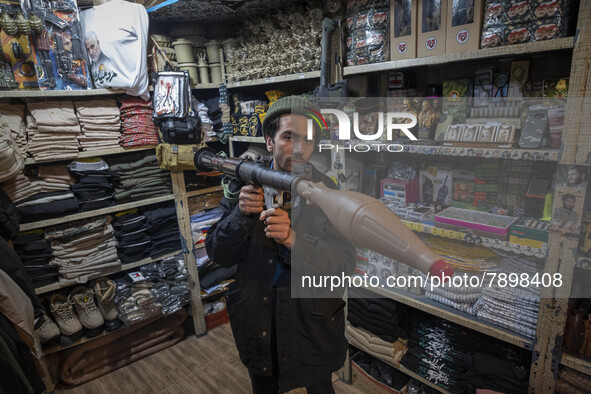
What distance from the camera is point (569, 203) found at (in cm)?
113

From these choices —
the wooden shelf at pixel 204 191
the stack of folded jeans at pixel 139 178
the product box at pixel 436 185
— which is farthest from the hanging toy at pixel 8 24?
the product box at pixel 436 185

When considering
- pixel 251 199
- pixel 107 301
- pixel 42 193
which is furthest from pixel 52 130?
pixel 251 199

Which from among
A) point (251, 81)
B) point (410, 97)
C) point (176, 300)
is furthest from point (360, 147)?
point (176, 300)

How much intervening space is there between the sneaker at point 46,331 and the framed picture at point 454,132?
7.58ft

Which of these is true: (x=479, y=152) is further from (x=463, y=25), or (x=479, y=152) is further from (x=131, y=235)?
(x=131, y=235)

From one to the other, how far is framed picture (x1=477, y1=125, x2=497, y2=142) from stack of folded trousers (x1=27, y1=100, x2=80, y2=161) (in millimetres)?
2132

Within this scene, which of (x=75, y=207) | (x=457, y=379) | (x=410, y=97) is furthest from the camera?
(x=75, y=207)

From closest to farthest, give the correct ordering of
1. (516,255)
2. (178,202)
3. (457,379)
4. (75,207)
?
(516,255) < (457,379) < (75,207) < (178,202)

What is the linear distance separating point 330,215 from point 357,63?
998mm

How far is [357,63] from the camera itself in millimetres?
1540

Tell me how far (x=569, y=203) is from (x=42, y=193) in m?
2.54

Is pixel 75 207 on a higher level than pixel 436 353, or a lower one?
higher

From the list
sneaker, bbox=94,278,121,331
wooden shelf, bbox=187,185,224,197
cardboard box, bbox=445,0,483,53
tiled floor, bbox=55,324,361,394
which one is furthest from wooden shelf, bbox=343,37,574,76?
sneaker, bbox=94,278,121,331

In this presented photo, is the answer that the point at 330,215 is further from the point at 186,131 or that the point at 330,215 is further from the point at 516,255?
the point at 186,131
